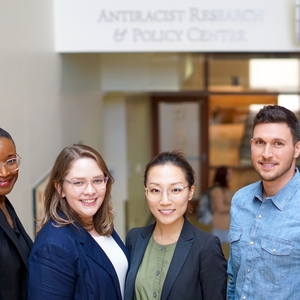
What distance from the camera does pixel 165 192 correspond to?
2396mm

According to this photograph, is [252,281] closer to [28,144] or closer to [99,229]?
[99,229]

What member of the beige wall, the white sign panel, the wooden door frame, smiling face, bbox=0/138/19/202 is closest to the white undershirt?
smiling face, bbox=0/138/19/202

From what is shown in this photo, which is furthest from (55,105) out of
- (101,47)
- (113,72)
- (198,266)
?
(198,266)

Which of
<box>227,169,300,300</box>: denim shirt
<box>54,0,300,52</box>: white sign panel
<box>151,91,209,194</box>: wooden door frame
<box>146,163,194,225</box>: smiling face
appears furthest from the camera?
<box>151,91,209,194</box>: wooden door frame

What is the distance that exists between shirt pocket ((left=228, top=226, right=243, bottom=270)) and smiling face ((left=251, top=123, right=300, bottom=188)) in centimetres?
30

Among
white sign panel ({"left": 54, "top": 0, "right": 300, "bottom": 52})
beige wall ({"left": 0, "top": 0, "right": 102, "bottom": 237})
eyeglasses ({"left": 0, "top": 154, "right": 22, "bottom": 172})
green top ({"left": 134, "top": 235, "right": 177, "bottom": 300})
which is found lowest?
green top ({"left": 134, "top": 235, "right": 177, "bottom": 300})

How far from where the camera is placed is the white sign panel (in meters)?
5.22

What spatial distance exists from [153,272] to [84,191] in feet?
1.60

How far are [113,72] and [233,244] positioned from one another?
498 cm

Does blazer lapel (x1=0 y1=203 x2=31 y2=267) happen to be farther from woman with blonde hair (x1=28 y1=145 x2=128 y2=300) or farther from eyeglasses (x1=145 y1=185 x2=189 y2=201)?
eyeglasses (x1=145 y1=185 x2=189 y2=201)

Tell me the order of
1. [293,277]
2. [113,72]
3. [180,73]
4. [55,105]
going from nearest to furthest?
[293,277]
[55,105]
[113,72]
[180,73]

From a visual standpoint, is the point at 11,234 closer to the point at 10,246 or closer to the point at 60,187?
the point at 10,246

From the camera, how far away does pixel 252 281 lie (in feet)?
7.86

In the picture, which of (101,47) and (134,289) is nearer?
(134,289)
